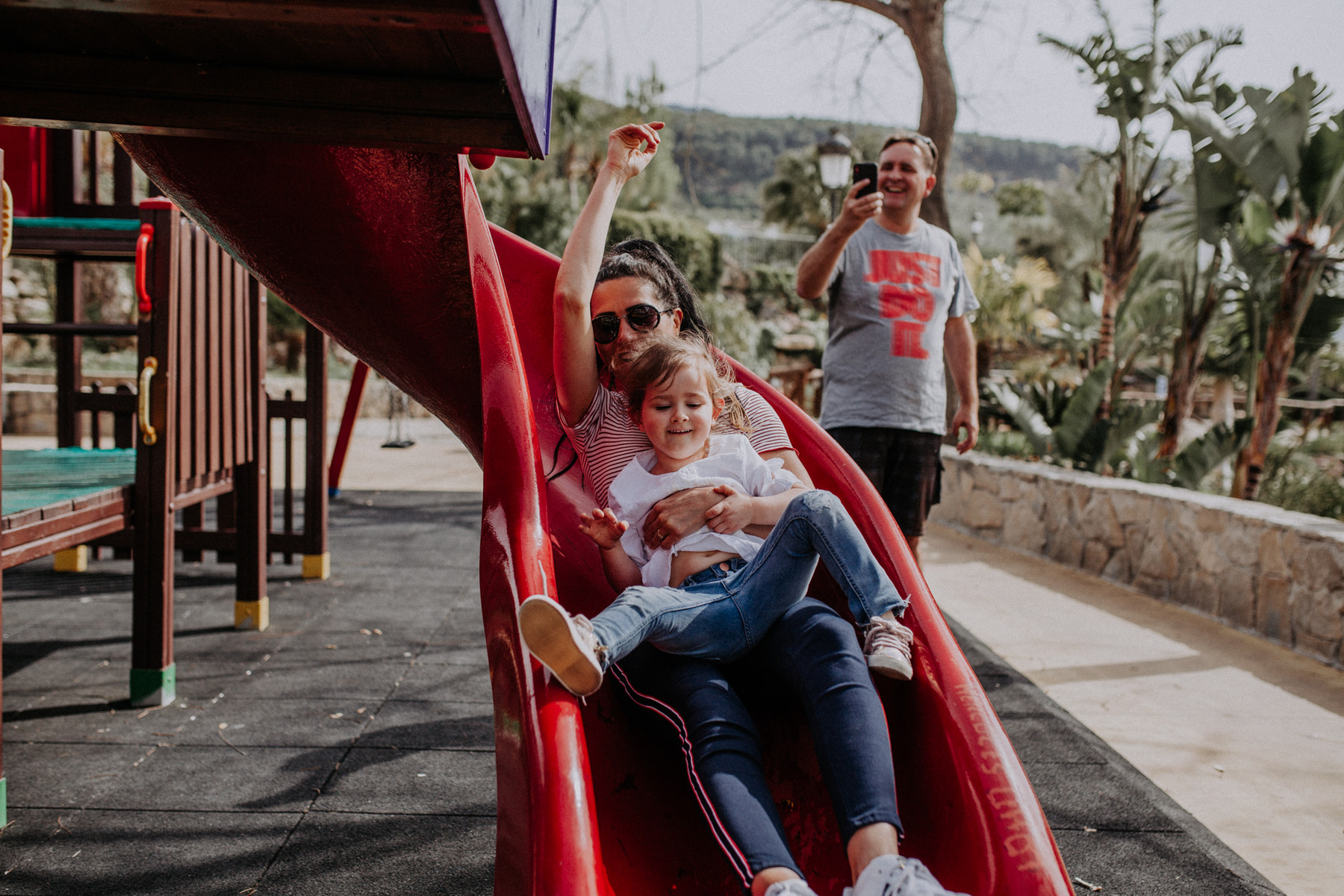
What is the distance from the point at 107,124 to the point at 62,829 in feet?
5.23

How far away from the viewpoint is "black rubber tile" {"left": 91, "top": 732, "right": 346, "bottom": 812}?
212 centimetres

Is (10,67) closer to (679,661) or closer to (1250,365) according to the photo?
(679,661)

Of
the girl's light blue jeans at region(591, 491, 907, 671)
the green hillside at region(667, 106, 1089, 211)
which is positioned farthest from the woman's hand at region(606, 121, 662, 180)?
the green hillside at region(667, 106, 1089, 211)

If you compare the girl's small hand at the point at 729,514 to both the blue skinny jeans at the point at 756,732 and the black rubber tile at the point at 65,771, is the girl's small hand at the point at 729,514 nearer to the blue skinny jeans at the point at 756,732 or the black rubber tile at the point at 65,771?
the blue skinny jeans at the point at 756,732

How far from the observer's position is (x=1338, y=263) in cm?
584

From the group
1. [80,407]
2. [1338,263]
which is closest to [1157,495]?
[1338,263]

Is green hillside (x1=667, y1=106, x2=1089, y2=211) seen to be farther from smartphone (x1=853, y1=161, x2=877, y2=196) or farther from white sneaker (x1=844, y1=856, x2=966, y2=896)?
white sneaker (x1=844, y1=856, x2=966, y2=896)

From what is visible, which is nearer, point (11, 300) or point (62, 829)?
point (62, 829)

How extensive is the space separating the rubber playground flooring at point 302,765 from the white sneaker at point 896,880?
96 cm

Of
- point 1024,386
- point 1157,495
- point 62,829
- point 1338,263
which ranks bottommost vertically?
point 62,829

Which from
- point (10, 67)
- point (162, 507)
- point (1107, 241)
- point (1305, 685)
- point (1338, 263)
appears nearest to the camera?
point (10, 67)

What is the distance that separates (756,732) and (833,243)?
156 centimetres

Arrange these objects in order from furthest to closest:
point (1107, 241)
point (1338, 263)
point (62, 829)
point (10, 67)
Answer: point (1107, 241) < point (1338, 263) < point (62, 829) < point (10, 67)

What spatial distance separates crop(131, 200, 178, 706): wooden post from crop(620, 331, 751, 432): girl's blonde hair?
1647mm
